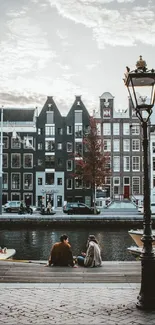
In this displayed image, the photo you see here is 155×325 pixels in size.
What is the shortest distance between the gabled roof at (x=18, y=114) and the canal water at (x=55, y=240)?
121 ft

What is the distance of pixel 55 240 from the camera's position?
116 ft

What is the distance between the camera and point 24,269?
584 inches

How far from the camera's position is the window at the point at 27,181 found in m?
74.0

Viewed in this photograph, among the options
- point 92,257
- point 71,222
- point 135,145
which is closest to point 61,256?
point 92,257

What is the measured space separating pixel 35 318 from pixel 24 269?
278 inches

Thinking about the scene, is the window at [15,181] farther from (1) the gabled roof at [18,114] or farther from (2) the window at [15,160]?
(1) the gabled roof at [18,114]

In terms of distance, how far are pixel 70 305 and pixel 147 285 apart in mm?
1656

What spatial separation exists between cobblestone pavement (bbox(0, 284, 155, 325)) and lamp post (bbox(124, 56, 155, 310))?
1.36ft

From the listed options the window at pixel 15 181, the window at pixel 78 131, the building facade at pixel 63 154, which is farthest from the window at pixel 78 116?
the window at pixel 15 181

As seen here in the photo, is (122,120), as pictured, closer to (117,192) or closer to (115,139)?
(115,139)

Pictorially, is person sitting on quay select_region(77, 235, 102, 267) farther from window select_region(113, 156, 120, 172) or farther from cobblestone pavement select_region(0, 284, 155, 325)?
window select_region(113, 156, 120, 172)

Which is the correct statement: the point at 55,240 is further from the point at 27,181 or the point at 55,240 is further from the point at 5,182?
the point at 5,182

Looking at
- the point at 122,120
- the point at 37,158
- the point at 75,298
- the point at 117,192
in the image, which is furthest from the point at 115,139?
the point at 75,298

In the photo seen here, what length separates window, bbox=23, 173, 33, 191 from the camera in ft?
243
